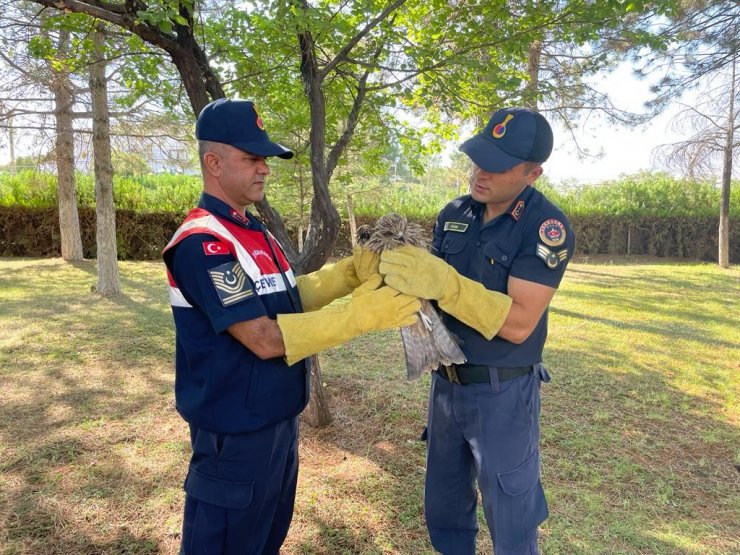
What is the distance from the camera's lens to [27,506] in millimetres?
2811

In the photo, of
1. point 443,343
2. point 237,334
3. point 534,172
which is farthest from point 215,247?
point 534,172

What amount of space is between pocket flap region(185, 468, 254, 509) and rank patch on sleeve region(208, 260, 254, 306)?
2.11 ft

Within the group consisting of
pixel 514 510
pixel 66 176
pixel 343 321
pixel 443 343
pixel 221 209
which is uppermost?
pixel 66 176

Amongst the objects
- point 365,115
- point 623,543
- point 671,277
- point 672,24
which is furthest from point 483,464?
point 671,277

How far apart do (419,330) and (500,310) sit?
0.30 m

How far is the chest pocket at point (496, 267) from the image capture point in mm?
1894

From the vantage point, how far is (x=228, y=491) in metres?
1.66

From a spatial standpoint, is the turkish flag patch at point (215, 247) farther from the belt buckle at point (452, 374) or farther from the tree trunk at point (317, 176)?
the tree trunk at point (317, 176)

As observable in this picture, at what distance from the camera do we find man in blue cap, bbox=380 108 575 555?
1750 mm

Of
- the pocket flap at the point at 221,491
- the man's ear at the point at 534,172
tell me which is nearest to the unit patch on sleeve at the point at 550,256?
the man's ear at the point at 534,172

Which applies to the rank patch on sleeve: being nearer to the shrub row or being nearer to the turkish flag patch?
the turkish flag patch

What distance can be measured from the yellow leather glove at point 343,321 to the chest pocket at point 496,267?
0.38m

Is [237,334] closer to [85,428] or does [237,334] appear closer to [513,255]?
[513,255]

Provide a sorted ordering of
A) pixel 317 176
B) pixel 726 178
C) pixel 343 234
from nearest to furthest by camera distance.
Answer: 1. pixel 317 176
2. pixel 726 178
3. pixel 343 234
